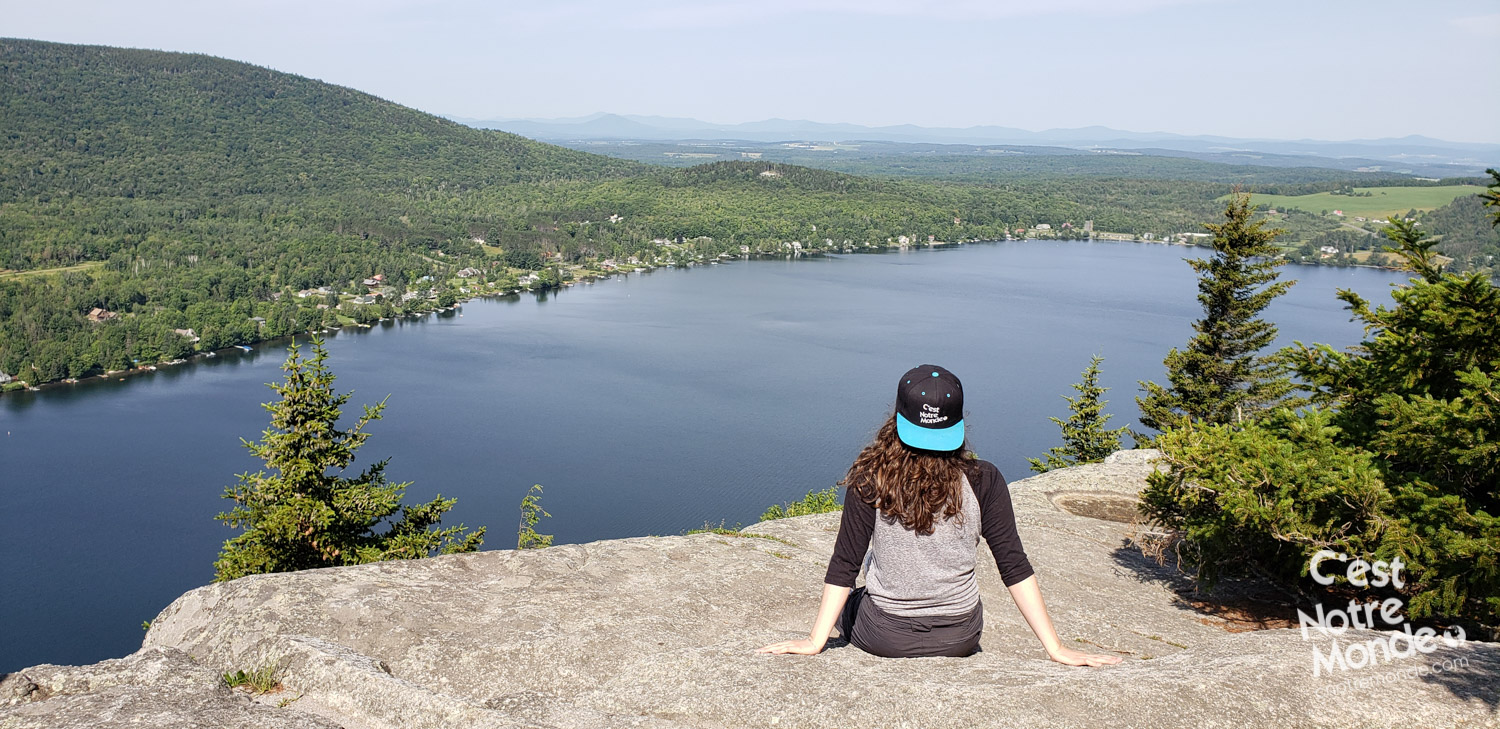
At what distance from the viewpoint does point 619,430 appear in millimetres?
49250

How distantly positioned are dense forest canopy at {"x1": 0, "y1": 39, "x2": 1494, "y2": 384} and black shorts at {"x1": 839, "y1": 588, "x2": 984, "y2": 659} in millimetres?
77934

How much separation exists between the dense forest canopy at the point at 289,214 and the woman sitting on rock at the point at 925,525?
256 ft

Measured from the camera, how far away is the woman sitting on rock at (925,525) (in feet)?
12.5

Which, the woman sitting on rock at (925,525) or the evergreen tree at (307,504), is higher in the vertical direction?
the woman sitting on rock at (925,525)

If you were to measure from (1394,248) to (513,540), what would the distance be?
31.5m

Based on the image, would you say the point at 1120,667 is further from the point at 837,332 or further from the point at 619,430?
the point at 837,332

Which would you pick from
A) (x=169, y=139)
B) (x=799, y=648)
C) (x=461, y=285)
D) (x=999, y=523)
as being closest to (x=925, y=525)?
(x=999, y=523)

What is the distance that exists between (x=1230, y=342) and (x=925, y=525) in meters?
22.4

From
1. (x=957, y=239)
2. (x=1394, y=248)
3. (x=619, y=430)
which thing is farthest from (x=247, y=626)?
(x=957, y=239)

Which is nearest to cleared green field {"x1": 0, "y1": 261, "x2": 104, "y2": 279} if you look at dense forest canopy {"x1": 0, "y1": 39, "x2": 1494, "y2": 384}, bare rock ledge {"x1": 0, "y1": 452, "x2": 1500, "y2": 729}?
dense forest canopy {"x1": 0, "y1": 39, "x2": 1494, "y2": 384}

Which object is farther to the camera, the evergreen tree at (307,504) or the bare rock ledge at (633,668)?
the evergreen tree at (307,504)

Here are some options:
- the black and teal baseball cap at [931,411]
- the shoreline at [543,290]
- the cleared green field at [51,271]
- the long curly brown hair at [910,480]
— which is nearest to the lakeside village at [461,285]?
the shoreline at [543,290]

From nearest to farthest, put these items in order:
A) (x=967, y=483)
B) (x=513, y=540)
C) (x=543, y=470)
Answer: (x=967, y=483) < (x=513, y=540) < (x=543, y=470)

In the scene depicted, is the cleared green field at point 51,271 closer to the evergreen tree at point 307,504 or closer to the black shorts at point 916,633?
the evergreen tree at point 307,504
